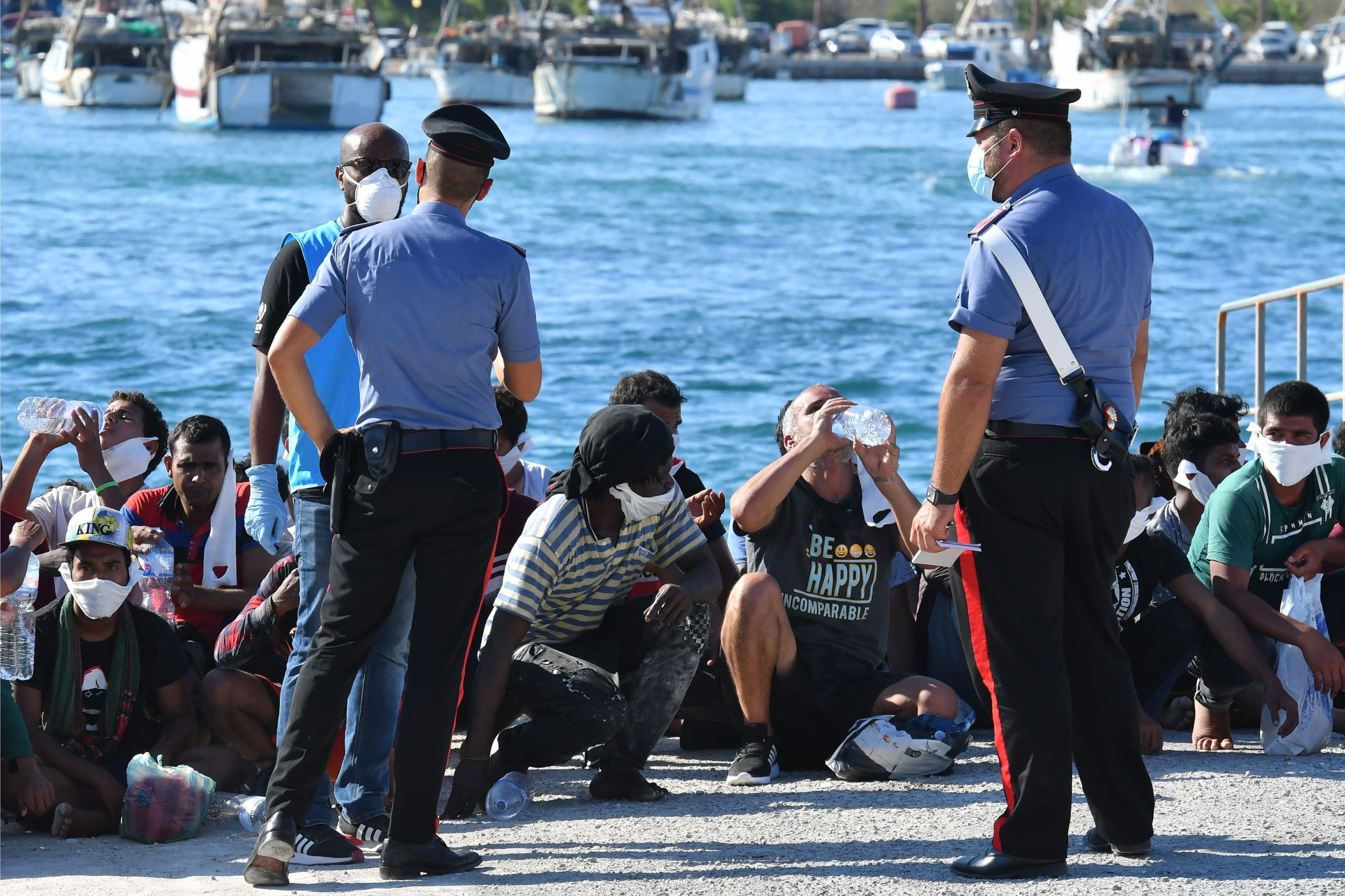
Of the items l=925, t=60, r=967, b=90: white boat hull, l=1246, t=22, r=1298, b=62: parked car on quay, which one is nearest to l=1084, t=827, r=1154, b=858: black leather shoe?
l=925, t=60, r=967, b=90: white boat hull

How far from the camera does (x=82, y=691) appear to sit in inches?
199

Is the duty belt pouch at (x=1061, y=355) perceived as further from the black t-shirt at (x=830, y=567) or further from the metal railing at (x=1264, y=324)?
the metal railing at (x=1264, y=324)

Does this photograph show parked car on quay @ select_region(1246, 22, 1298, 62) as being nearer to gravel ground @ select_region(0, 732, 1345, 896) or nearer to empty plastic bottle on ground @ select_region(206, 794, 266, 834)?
gravel ground @ select_region(0, 732, 1345, 896)

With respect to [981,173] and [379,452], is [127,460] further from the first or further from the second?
[981,173]

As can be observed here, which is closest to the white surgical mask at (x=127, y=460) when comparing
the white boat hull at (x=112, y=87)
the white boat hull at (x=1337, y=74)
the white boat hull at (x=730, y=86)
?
the white boat hull at (x=112, y=87)

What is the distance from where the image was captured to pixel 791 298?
95.1ft

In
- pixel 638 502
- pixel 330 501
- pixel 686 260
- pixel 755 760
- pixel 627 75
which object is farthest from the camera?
pixel 627 75

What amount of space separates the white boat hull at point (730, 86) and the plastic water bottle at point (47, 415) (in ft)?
297

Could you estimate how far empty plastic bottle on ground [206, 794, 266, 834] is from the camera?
190 inches

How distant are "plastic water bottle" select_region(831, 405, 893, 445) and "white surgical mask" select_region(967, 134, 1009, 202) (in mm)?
786

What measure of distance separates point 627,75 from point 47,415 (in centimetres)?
7181

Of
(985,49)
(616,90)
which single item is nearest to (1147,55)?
(985,49)

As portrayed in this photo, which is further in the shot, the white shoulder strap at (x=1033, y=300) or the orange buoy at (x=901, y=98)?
the orange buoy at (x=901, y=98)

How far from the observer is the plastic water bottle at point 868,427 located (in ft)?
16.1
